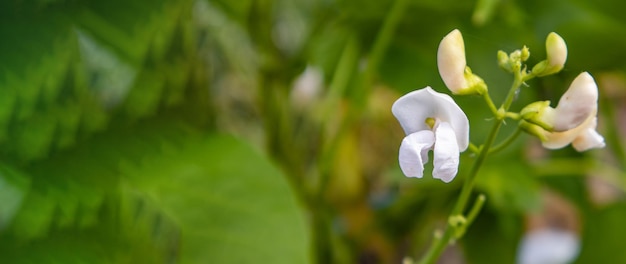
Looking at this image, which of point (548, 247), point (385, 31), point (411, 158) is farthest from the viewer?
point (548, 247)

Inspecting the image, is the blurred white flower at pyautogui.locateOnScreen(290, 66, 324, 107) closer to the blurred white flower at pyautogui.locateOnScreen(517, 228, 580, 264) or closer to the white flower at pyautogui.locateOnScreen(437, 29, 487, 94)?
the blurred white flower at pyautogui.locateOnScreen(517, 228, 580, 264)

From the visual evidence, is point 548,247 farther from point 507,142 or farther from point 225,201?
point 507,142

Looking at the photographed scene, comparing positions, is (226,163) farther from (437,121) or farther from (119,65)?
(437,121)

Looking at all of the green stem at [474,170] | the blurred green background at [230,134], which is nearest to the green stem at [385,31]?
the blurred green background at [230,134]

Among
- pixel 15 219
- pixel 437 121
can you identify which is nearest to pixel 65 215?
pixel 15 219

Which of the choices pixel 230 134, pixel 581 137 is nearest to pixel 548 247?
pixel 230 134

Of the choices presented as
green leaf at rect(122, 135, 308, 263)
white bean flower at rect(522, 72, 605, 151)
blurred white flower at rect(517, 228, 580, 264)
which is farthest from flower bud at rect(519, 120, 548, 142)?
blurred white flower at rect(517, 228, 580, 264)

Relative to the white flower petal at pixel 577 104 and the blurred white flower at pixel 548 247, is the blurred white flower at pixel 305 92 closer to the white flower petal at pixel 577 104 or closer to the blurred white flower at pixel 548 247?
the blurred white flower at pixel 548 247
